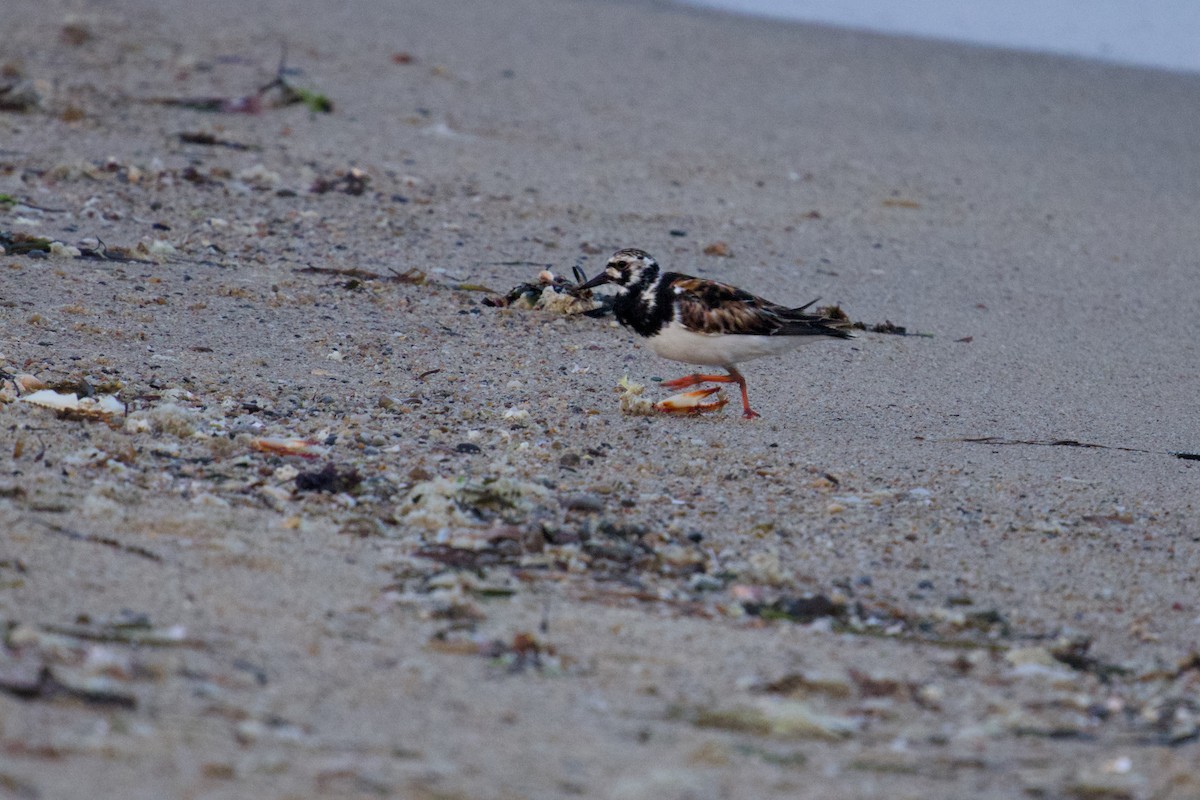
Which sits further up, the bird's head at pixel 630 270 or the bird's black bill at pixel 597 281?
the bird's head at pixel 630 270

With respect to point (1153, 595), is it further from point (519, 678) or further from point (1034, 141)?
point (1034, 141)

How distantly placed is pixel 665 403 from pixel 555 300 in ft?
3.89

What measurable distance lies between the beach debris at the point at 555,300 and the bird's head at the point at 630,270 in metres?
0.49

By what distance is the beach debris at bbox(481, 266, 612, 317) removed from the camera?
19.6ft

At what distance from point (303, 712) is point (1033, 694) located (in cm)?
140

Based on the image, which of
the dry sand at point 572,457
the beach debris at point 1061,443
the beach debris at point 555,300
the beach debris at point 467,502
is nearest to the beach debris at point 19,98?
the dry sand at point 572,457

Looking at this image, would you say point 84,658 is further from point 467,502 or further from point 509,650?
point 467,502

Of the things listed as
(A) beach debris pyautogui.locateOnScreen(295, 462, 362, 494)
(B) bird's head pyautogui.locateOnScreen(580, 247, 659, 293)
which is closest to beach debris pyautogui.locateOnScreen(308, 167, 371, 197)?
(B) bird's head pyautogui.locateOnScreen(580, 247, 659, 293)

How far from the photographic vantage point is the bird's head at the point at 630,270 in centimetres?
536

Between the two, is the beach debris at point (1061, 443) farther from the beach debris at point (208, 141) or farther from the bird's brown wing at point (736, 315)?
the beach debris at point (208, 141)

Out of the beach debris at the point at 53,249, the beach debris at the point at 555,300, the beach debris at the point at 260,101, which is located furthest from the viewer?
the beach debris at the point at 260,101

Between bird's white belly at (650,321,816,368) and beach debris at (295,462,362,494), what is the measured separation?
1466mm

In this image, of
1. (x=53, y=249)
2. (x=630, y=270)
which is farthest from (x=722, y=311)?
(x=53, y=249)

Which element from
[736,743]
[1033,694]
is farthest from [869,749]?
[1033,694]
